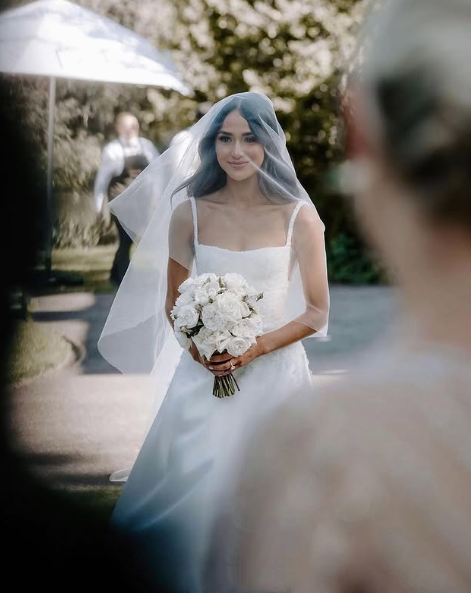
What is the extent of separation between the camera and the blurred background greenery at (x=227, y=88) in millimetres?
13062

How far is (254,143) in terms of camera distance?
3334mm

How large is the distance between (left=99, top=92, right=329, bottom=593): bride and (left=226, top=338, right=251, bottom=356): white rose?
7 centimetres

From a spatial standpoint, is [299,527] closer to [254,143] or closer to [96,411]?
[254,143]

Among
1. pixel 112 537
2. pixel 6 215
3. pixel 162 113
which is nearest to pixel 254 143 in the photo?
pixel 112 537

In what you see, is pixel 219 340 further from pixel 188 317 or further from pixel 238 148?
pixel 238 148

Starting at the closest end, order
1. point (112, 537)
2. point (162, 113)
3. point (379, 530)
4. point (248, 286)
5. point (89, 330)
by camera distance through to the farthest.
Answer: point (379, 530) < point (248, 286) < point (112, 537) < point (89, 330) < point (162, 113)

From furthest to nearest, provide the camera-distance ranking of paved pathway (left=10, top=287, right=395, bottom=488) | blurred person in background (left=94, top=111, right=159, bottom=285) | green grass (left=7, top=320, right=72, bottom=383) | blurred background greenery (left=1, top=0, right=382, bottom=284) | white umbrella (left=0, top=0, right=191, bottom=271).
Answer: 1. blurred background greenery (left=1, top=0, right=382, bottom=284)
2. blurred person in background (left=94, top=111, right=159, bottom=285)
3. white umbrella (left=0, top=0, right=191, bottom=271)
4. green grass (left=7, top=320, right=72, bottom=383)
5. paved pathway (left=10, top=287, right=395, bottom=488)

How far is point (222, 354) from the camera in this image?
3.16m

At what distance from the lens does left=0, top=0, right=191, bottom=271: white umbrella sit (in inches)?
339

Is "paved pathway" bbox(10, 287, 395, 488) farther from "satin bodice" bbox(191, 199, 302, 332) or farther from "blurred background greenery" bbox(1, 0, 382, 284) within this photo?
"blurred background greenery" bbox(1, 0, 382, 284)

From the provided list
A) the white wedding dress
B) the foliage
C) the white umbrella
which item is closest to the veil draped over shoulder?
the white wedding dress

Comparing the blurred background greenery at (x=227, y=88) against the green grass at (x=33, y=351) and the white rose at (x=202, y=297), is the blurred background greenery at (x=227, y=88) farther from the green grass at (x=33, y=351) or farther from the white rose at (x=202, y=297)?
the white rose at (x=202, y=297)

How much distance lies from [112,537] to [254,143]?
1.82 metres

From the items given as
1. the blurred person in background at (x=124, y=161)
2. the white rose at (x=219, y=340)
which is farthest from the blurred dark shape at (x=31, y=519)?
the blurred person in background at (x=124, y=161)
